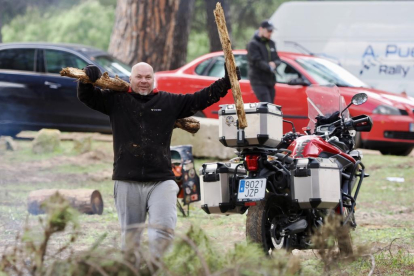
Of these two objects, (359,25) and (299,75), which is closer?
(299,75)

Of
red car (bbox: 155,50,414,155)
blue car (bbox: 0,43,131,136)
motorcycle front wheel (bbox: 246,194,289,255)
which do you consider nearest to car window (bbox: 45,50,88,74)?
blue car (bbox: 0,43,131,136)

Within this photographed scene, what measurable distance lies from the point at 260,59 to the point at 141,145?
7.33 metres

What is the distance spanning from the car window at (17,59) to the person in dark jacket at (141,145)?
9217mm

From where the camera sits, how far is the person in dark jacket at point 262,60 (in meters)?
12.8

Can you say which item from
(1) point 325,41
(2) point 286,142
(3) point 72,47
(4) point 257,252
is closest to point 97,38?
(1) point 325,41

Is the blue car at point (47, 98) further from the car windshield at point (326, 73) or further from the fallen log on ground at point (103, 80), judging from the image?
the fallen log on ground at point (103, 80)

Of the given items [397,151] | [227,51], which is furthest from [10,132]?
[227,51]

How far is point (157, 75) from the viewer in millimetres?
15086

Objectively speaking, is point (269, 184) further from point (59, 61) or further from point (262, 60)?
point (59, 61)

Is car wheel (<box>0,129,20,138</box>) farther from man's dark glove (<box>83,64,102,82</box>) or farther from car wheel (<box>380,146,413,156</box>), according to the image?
man's dark glove (<box>83,64,102,82</box>)

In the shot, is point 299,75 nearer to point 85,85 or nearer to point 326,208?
point 326,208

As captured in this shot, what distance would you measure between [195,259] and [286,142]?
305 centimetres

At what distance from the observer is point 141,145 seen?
564cm

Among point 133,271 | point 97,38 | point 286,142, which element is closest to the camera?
point 133,271
